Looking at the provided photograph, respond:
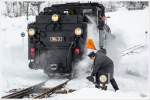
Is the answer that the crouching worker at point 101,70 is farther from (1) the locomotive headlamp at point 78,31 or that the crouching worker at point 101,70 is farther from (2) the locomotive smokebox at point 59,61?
(2) the locomotive smokebox at point 59,61

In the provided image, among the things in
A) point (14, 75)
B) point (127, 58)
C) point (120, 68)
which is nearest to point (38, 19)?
point (14, 75)

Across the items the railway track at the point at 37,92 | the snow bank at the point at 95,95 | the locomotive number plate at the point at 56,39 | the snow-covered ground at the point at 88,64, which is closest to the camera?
the snow bank at the point at 95,95

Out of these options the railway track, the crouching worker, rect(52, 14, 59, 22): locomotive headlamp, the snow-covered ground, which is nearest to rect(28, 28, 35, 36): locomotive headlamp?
rect(52, 14, 59, 22): locomotive headlamp

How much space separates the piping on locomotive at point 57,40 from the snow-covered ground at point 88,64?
392 millimetres

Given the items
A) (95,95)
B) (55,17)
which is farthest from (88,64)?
(95,95)

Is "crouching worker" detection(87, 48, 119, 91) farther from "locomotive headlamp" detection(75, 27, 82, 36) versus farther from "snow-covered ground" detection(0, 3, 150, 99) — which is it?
"locomotive headlamp" detection(75, 27, 82, 36)

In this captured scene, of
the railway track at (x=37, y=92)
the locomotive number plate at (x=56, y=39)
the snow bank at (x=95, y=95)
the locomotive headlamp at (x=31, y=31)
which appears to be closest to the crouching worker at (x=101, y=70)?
the railway track at (x=37, y=92)

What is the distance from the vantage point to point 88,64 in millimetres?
15805

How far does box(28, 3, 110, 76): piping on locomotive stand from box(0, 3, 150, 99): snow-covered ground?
392mm

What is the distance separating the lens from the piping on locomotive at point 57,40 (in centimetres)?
1583

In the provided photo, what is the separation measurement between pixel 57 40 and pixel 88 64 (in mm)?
1270

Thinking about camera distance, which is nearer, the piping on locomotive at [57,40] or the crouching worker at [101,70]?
the crouching worker at [101,70]

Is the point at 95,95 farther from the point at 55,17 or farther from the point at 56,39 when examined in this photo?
the point at 55,17

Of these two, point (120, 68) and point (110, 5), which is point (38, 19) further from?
point (110, 5)
